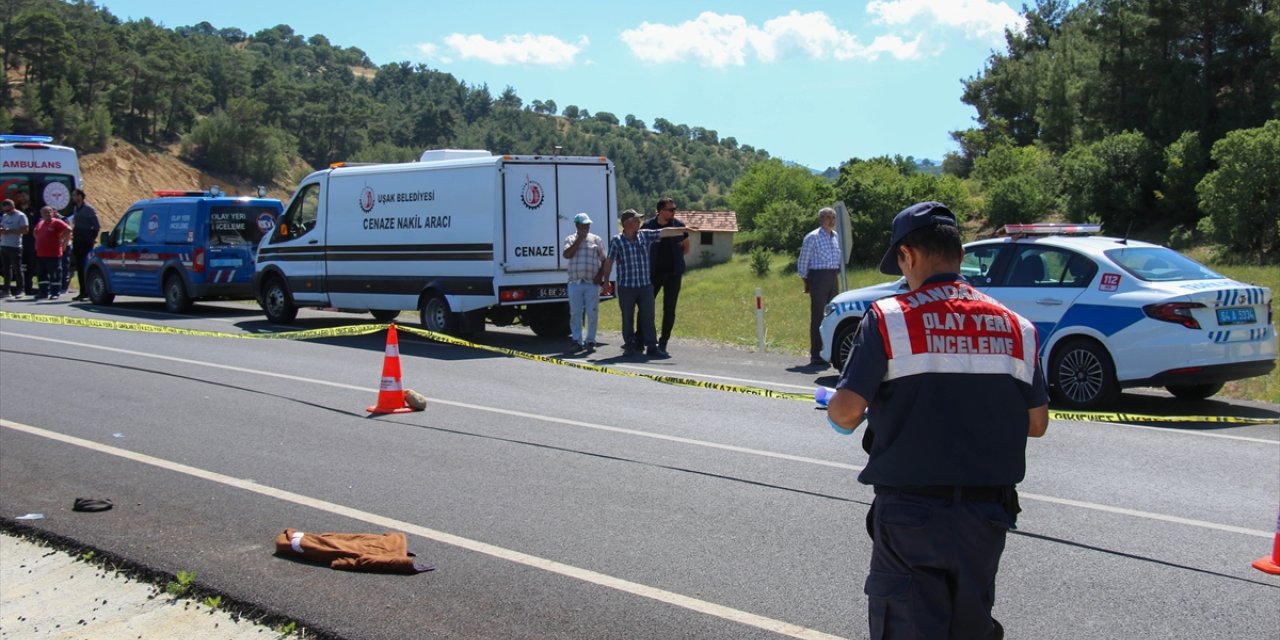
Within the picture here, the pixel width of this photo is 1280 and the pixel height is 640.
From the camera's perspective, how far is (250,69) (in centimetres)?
11438

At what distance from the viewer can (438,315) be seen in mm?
15742

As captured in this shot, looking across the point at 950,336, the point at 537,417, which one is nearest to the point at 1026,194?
the point at 537,417

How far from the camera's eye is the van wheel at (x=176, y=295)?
1945 centimetres

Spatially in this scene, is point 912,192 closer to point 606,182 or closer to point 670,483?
point 606,182

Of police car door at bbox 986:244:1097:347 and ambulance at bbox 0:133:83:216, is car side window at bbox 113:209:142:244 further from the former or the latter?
police car door at bbox 986:244:1097:347

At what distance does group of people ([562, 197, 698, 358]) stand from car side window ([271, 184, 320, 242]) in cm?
478

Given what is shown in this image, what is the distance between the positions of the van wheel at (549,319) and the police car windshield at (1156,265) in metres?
7.89

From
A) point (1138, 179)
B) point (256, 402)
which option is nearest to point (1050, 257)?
point (256, 402)

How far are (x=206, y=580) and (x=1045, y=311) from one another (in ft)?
26.4

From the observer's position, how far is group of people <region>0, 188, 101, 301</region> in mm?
21656

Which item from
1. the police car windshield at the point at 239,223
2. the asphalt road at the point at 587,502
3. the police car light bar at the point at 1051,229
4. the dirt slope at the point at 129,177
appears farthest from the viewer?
the dirt slope at the point at 129,177

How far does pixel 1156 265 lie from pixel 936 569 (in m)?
8.39

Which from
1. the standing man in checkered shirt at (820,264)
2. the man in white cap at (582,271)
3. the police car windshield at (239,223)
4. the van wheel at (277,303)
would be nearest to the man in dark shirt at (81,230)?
the police car windshield at (239,223)

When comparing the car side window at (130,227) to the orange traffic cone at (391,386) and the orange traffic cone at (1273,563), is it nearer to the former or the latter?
the orange traffic cone at (391,386)
